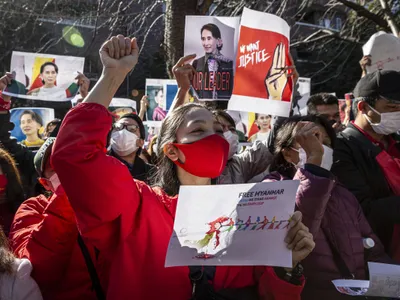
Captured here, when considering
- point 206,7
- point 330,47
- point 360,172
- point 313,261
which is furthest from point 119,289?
point 330,47

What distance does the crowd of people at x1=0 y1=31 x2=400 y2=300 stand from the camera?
68.4 inches

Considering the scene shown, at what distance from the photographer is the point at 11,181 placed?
2795 millimetres

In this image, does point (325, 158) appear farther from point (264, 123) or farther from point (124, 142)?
point (264, 123)

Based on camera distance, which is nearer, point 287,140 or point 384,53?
point 287,140

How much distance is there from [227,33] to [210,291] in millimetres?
2607

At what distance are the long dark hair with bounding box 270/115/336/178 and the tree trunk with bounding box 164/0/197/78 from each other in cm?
244

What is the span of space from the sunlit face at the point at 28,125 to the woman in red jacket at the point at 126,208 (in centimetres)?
528

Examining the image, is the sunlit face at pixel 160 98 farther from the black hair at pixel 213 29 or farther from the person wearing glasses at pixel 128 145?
the black hair at pixel 213 29

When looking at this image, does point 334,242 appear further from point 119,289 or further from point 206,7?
point 206,7

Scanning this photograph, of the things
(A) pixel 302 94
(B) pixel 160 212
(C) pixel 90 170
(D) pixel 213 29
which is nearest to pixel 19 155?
(D) pixel 213 29

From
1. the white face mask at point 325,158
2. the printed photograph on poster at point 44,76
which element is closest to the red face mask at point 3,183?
the white face mask at point 325,158

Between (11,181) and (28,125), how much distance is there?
4350 millimetres

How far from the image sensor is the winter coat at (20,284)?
1914 mm

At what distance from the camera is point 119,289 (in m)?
1.83
